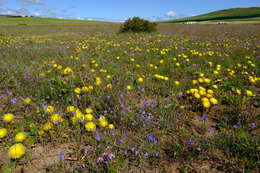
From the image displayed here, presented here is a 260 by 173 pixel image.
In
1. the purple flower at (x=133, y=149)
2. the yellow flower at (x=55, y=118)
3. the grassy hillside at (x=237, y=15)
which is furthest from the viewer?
the grassy hillside at (x=237, y=15)

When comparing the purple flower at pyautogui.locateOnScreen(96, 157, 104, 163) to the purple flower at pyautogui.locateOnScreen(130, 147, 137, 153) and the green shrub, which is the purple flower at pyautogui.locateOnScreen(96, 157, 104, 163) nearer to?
the purple flower at pyautogui.locateOnScreen(130, 147, 137, 153)

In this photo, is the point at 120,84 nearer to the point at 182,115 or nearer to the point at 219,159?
the point at 182,115

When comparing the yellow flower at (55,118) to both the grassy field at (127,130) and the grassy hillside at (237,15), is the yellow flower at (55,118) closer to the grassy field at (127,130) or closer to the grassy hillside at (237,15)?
the grassy field at (127,130)

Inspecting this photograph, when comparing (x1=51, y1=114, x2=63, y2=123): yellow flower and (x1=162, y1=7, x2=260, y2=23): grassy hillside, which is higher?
(x1=162, y1=7, x2=260, y2=23): grassy hillside

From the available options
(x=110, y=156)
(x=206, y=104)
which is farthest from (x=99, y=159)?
(x=206, y=104)

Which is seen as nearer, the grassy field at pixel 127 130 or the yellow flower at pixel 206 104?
the grassy field at pixel 127 130

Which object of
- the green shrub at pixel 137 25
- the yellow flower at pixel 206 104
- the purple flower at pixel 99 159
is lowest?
the purple flower at pixel 99 159

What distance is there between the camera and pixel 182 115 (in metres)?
2.72

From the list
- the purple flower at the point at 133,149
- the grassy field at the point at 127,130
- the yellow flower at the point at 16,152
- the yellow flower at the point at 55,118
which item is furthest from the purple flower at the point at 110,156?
the yellow flower at the point at 16,152

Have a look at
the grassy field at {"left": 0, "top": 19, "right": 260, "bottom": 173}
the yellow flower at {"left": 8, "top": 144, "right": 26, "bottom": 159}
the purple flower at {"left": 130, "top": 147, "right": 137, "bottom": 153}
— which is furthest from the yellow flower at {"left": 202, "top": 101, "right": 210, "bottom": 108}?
the yellow flower at {"left": 8, "top": 144, "right": 26, "bottom": 159}

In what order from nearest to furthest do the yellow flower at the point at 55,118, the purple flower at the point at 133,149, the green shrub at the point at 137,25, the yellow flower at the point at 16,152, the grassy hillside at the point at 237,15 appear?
the yellow flower at the point at 16,152
the purple flower at the point at 133,149
the yellow flower at the point at 55,118
the green shrub at the point at 137,25
the grassy hillside at the point at 237,15

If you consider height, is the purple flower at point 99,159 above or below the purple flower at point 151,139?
below

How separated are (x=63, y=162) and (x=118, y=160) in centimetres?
69

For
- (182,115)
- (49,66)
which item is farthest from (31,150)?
(49,66)
